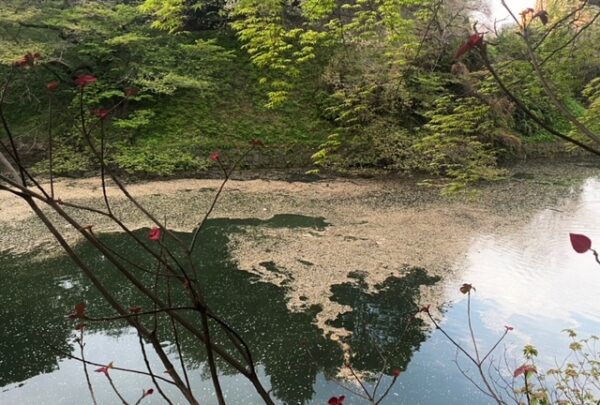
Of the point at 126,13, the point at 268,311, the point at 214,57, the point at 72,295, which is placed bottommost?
the point at 268,311

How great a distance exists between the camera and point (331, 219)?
5156 mm

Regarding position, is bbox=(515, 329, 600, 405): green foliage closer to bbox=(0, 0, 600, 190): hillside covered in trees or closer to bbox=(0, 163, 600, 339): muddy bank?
bbox=(0, 163, 600, 339): muddy bank

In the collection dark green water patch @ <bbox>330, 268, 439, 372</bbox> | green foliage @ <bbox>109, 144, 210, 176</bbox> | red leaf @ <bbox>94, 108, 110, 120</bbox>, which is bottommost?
dark green water patch @ <bbox>330, 268, 439, 372</bbox>

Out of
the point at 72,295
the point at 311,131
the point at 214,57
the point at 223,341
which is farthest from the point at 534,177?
the point at 72,295

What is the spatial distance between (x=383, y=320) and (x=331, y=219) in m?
2.01

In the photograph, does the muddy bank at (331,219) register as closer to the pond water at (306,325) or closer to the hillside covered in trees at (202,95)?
the pond water at (306,325)

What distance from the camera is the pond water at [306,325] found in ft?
8.46

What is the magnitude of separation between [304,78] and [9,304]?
21.7ft

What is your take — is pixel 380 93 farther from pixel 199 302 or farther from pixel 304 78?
pixel 199 302

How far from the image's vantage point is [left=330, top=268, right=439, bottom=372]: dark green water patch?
286 centimetres

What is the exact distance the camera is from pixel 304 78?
8.80 meters

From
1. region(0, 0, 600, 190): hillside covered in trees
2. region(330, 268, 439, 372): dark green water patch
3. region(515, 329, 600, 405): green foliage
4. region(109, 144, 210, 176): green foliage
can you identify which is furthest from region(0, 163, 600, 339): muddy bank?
region(515, 329, 600, 405): green foliage

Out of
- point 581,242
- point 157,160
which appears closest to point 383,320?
point 581,242

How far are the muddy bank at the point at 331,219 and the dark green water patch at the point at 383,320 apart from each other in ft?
0.31
